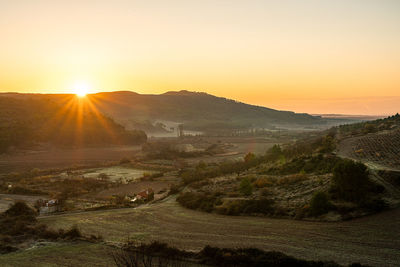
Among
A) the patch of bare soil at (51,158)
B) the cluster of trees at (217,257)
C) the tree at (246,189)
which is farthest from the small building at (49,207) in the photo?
the patch of bare soil at (51,158)

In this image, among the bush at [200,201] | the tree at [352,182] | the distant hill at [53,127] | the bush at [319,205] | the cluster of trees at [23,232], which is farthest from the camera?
the distant hill at [53,127]

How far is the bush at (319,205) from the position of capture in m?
19.4

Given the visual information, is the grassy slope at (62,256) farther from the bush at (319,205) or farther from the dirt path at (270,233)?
the bush at (319,205)

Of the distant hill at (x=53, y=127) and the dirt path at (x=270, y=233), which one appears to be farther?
the distant hill at (x=53, y=127)

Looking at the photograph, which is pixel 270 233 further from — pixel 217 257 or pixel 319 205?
pixel 319 205

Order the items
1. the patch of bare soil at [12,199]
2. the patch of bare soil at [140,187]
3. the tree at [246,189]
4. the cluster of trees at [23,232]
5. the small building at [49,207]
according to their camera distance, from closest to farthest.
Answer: the cluster of trees at [23,232] < the tree at [246,189] < the small building at [49,207] < the patch of bare soil at [12,199] < the patch of bare soil at [140,187]

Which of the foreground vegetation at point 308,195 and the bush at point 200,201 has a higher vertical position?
the foreground vegetation at point 308,195

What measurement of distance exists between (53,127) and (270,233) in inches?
A: 4476

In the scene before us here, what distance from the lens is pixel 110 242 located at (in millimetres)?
17969

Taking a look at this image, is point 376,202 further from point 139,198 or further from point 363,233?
point 139,198

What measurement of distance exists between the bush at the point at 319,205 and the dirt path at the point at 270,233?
3.89 ft

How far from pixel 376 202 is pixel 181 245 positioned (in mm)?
10402

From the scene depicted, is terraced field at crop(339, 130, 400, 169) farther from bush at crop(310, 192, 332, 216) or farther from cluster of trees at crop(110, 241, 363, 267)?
cluster of trees at crop(110, 241, 363, 267)

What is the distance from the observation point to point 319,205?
19.6 metres
